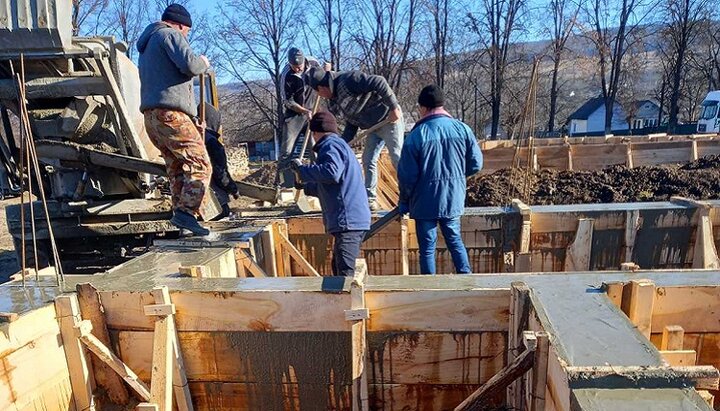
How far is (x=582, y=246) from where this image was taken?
188 inches

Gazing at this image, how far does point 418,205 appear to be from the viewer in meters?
4.09

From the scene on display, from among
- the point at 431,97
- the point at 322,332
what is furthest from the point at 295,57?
the point at 322,332

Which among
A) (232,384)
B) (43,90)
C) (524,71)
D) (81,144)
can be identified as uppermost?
(524,71)

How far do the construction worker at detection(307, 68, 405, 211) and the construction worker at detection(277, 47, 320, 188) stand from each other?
34.3 inches

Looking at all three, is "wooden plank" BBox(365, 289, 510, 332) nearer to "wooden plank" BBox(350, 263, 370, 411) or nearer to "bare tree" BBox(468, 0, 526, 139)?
"wooden plank" BBox(350, 263, 370, 411)

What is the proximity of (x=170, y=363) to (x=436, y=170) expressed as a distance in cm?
241

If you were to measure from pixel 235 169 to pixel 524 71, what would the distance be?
86.6 ft

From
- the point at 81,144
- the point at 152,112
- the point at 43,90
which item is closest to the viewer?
the point at 152,112

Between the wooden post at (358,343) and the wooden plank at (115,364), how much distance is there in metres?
1.24

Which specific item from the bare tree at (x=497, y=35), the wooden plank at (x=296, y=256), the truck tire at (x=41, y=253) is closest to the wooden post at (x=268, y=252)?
the wooden plank at (x=296, y=256)

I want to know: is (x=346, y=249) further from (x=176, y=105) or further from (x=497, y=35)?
(x=497, y=35)

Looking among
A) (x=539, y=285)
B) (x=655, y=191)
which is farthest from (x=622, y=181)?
(x=539, y=285)

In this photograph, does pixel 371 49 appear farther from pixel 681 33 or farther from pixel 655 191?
pixel 655 191

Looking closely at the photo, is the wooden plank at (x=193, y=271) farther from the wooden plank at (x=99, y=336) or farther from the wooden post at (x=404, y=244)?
the wooden post at (x=404, y=244)
